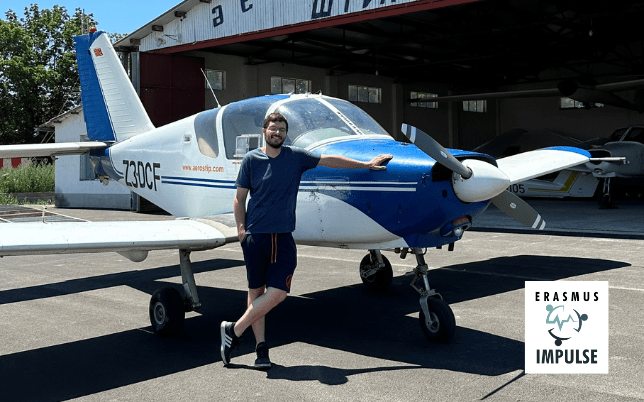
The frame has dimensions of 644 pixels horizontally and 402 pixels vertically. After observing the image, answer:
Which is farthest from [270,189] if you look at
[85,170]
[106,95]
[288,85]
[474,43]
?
[85,170]

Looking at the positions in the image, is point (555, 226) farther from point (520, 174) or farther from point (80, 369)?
point (80, 369)

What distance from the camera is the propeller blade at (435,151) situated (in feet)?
15.6

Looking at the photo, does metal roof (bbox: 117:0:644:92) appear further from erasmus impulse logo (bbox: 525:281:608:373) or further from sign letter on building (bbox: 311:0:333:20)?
erasmus impulse logo (bbox: 525:281:608:373)

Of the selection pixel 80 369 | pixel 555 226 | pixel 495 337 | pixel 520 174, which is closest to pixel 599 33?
pixel 555 226

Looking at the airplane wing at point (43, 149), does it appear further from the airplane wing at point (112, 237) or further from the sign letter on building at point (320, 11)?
the sign letter on building at point (320, 11)

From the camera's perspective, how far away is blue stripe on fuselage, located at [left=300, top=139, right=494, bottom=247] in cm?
497

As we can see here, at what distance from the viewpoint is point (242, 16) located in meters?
19.2

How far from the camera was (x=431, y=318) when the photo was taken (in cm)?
530

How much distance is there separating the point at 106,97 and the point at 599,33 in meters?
22.6

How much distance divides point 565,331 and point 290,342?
2.28m

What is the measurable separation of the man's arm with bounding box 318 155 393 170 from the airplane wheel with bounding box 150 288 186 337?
2.02m

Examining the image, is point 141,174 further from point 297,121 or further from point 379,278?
point 379,278

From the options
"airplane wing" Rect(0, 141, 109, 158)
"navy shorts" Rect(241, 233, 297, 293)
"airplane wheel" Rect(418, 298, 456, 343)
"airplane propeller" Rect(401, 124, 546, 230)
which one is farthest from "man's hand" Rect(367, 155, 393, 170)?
"airplane wing" Rect(0, 141, 109, 158)

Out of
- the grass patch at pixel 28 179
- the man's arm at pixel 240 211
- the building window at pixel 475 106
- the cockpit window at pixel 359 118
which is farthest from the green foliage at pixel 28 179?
the man's arm at pixel 240 211
